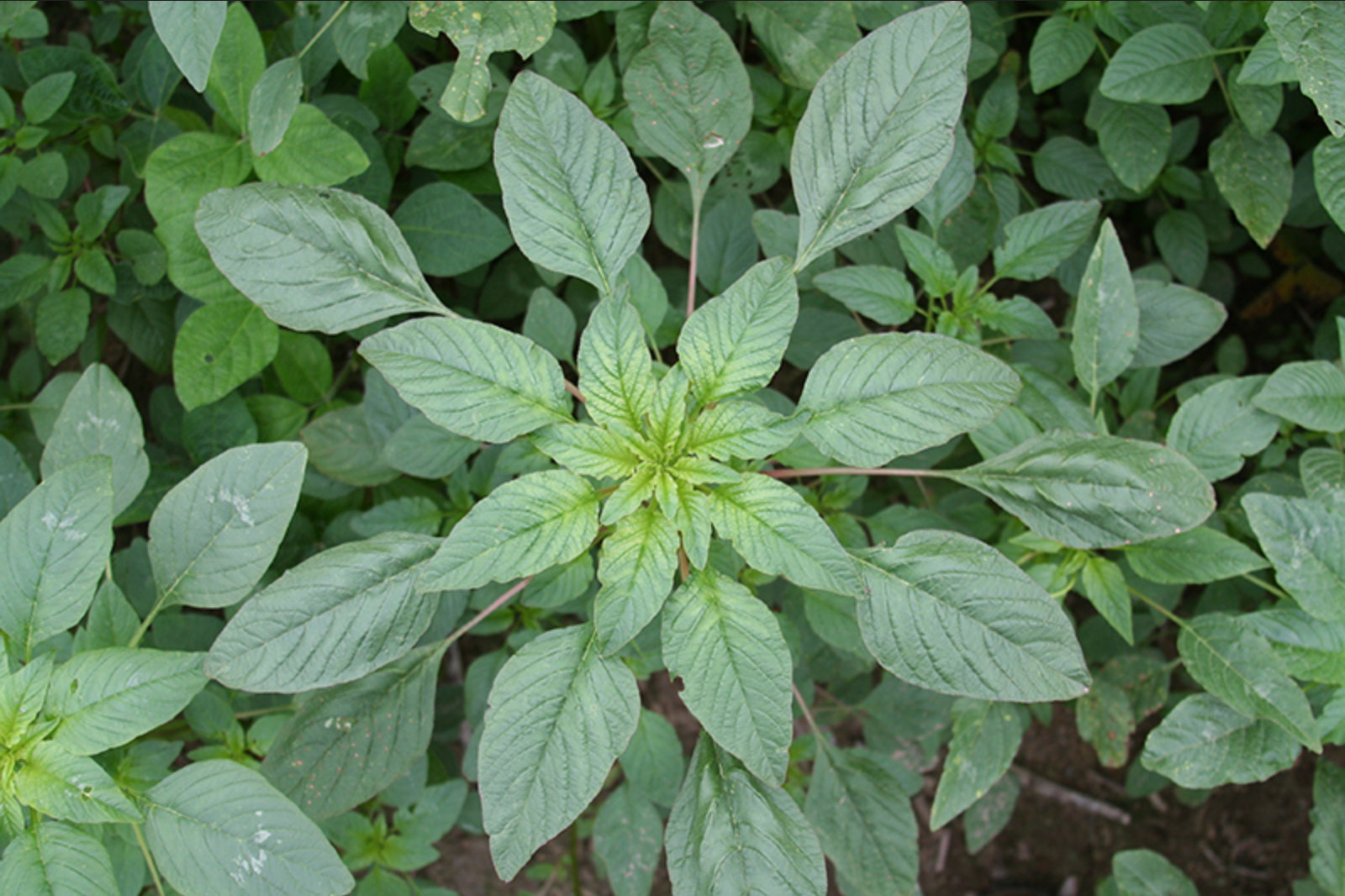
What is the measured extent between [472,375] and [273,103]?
0.86 m

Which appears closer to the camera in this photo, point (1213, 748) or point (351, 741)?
point (351, 741)

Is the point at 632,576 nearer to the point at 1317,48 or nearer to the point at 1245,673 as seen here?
the point at 1245,673

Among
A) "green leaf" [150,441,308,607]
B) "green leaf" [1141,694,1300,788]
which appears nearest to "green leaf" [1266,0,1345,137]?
"green leaf" [1141,694,1300,788]

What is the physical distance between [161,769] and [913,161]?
1744 mm

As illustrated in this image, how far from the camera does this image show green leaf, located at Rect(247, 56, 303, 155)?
1.73 meters

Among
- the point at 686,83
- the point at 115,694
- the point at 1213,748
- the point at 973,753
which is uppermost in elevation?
the point at 686,83

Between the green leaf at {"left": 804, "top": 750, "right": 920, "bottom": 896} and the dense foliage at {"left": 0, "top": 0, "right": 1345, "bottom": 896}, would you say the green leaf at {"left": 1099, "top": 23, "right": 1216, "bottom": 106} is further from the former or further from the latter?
the green leaf at {"left": 804, "top": 750, "right": 920, "bottom": 896}

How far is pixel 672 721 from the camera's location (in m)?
3.07

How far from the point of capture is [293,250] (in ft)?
4.81

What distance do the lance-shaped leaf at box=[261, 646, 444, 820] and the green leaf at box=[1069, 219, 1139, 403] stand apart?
1.43 m

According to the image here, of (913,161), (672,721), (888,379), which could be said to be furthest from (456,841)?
(913,161)

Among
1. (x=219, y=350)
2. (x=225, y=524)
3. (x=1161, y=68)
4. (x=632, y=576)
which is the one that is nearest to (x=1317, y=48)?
(x=1161, y=68)

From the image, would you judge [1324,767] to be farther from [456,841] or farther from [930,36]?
[456,841]

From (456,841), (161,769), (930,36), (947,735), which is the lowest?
(456,841)
